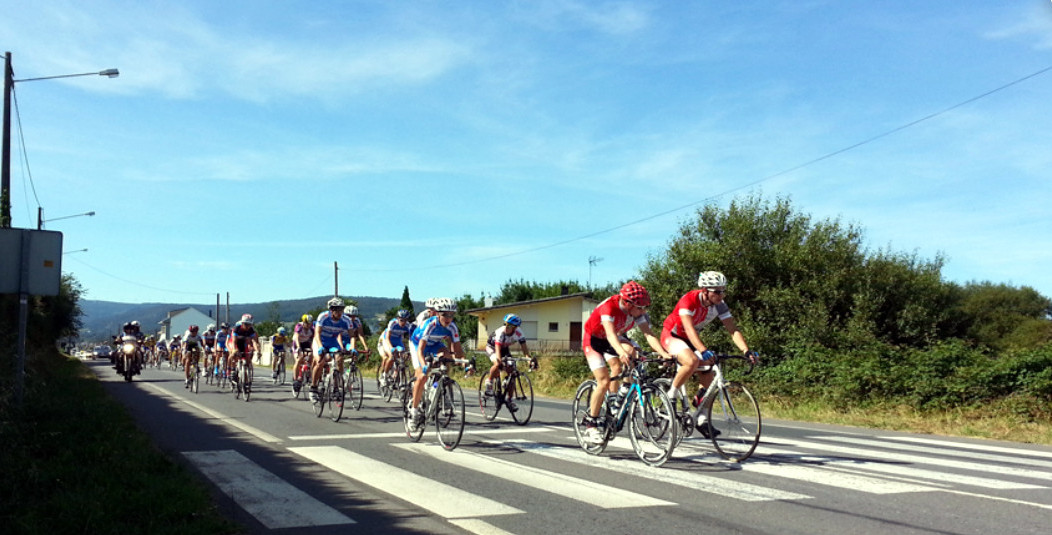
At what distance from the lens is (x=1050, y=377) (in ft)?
46.6

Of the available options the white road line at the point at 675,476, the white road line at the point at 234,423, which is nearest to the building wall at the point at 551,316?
the white road line at the point at 234,423

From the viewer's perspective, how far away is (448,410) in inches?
416

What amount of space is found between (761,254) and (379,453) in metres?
21.5

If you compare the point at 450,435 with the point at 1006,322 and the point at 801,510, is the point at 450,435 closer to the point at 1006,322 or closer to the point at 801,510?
the point at 801,510

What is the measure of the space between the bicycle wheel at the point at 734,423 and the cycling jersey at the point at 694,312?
0.76 m

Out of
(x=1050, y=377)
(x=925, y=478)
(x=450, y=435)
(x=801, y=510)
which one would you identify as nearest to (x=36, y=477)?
(x=450, y=435)

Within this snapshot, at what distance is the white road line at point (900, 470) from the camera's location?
7.57 metres

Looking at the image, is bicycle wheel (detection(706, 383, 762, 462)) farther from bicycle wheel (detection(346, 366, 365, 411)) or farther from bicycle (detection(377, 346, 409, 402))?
bicycle (detection(377, 346, 409, 402))

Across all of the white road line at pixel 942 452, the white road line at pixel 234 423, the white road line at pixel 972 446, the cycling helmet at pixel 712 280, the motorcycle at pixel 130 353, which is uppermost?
the cycling helmet at pixel 712 280

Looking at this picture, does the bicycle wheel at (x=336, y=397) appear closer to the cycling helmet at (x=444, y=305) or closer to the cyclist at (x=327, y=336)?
the cyclist at (x=327, y=336)

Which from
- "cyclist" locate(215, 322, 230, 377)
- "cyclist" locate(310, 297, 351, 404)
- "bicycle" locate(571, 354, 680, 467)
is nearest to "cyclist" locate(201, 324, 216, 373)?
"cyclist" locate(215, 322, 230, 377)

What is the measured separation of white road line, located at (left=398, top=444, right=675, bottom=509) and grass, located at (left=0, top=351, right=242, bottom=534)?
2.63 metres

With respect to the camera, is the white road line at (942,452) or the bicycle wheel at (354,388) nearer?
the white road line at (942,452)

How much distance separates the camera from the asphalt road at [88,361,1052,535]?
5.95 m
